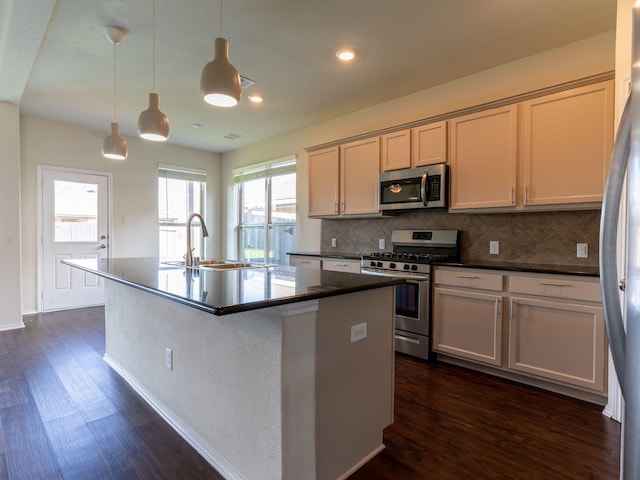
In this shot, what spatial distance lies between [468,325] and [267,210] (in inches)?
147

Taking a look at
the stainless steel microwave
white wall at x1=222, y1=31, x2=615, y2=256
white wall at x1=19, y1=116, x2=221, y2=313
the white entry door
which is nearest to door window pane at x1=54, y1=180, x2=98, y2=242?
the white entry door

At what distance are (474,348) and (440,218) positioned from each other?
4.44 ft

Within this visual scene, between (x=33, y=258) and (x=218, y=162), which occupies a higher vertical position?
(x=218, y=162)

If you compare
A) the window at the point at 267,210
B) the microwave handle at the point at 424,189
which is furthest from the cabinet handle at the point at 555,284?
the window at the point at 267,210

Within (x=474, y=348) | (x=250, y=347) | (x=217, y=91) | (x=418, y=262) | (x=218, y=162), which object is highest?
(x=218, y=162)

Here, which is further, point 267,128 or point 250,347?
point 267,128

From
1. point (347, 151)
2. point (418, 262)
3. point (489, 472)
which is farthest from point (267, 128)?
point (489, 472)

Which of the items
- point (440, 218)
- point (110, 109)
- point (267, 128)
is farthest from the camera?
point (267, 128)

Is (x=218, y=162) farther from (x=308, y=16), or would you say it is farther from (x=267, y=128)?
(x=308, y=16)

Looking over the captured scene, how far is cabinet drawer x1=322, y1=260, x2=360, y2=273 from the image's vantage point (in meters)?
3.75

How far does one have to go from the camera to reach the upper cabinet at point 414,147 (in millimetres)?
3248

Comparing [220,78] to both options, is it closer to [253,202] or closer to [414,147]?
[414,147]

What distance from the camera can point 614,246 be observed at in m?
0.78

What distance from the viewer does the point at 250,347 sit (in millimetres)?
1495
